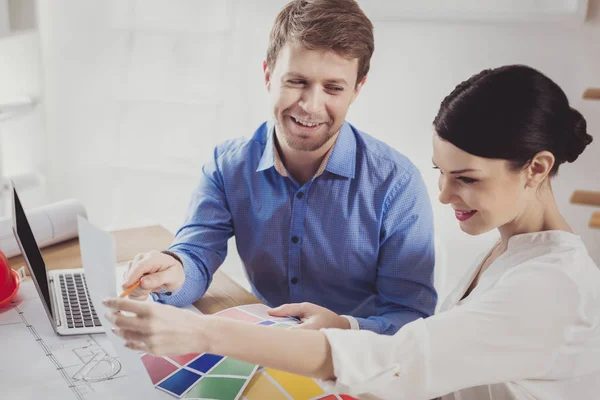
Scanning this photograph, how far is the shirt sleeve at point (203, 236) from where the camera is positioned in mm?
1484

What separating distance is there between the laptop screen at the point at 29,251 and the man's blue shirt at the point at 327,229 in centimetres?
30

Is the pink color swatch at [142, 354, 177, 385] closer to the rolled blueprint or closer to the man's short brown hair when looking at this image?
the rolled blueprint

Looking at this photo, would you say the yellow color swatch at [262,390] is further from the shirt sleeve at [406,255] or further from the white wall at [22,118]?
the white wall at [22,118]

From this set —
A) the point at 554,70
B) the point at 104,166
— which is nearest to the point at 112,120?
the point at 104,166

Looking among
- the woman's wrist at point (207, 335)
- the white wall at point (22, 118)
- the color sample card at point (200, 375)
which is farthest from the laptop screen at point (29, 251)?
the white wall at point (22, 118)

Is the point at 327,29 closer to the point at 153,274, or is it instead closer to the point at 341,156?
the point at 341,156

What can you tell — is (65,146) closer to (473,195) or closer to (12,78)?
(12,78)

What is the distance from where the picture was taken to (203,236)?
161cm

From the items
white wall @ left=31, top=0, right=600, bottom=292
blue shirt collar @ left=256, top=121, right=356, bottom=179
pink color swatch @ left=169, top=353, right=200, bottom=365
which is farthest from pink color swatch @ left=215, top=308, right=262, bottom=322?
white wall @ left=31, top=0, right=600, bottom=292

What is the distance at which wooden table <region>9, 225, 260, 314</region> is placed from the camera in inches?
58.9

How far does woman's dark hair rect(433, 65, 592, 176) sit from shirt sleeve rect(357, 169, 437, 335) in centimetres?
49

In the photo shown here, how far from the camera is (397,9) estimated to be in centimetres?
191

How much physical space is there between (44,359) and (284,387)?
1.53 feet

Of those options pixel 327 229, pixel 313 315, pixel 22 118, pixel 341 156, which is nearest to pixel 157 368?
pixel 313 315
